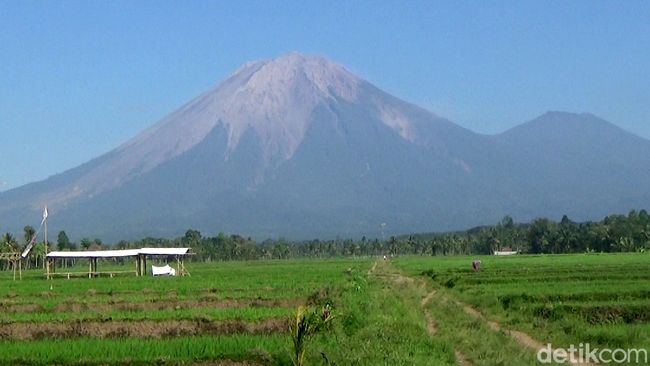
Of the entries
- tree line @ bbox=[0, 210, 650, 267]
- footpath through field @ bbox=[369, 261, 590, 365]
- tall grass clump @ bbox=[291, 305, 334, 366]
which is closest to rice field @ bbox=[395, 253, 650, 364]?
footpath through field @ bbox=[369, 261, 590, 365]

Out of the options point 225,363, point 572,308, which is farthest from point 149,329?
point 572,308

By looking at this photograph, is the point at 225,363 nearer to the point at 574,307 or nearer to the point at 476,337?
the point at 476,337

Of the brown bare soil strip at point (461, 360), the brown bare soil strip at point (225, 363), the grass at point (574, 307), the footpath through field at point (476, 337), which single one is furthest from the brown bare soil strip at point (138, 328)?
the grass at point (574, 307)

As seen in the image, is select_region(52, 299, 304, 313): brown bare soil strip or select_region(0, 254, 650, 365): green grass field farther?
select_region(52, 299, 304, 313): brown bare soil strip

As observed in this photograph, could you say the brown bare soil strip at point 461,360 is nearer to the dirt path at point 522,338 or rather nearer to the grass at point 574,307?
the dirt path at point 522,338

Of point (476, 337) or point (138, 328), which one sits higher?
point (138, 328)

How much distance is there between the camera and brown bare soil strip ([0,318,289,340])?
16.9 meters

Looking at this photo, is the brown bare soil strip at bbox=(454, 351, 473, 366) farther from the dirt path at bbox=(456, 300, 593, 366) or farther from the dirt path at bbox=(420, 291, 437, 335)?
the dirt path at bbox=(420, 291, 437, 335)

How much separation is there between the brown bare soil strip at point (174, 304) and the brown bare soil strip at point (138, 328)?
4519mm

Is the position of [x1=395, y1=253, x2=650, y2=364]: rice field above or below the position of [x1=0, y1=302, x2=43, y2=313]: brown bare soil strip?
below

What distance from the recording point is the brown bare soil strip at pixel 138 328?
1689 centimetres

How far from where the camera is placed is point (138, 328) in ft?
56.6

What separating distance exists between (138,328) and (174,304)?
6.84m

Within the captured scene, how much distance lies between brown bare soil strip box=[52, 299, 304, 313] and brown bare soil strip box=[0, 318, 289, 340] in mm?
4519
